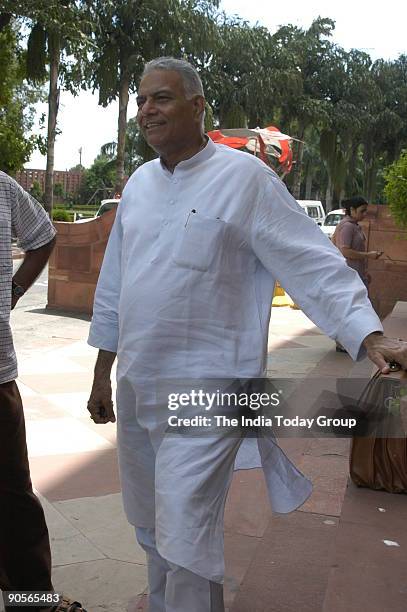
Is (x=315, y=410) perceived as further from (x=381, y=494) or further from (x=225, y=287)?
(x=381, y=494)

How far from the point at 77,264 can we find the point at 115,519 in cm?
694

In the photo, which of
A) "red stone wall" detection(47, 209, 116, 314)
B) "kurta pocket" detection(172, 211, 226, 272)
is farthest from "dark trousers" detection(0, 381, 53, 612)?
"red stone wall" detection(47, 209, 116, 314)

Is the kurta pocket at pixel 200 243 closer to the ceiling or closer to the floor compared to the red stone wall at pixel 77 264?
closer to the ceiling

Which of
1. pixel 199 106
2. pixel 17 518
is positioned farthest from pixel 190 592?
pixel 199 106

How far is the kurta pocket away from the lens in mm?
2174

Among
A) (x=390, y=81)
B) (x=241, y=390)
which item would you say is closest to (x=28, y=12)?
(x=241, y=390)

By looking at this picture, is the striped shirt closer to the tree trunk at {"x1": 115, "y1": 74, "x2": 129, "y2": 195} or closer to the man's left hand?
the man's left hand

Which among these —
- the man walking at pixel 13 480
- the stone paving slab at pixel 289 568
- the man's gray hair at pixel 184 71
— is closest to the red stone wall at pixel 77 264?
the stone paving slab at pixel 289 568

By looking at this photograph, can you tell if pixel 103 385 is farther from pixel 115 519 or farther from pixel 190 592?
pixel 115 519

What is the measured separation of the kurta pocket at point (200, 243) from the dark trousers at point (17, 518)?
77 centimetres

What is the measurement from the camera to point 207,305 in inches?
86.0

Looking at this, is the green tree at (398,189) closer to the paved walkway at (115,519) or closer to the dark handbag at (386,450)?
the paved walkway at (115,519)

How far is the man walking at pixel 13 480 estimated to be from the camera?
250 cm

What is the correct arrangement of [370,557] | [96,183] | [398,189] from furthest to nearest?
[96,183], [398,189], [370,557]
